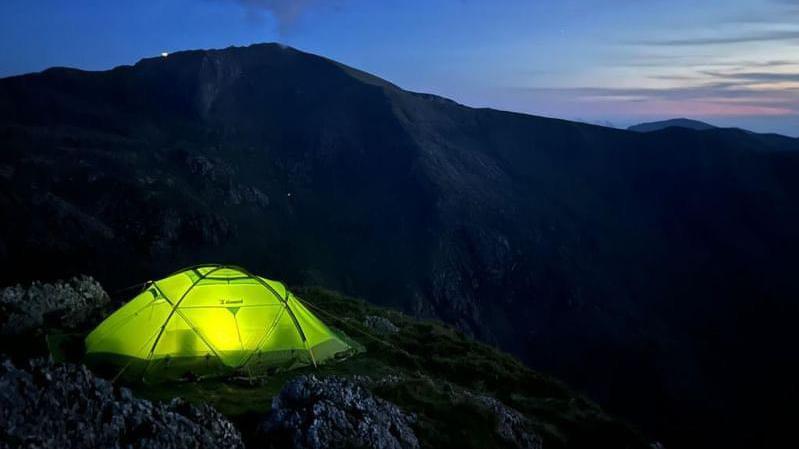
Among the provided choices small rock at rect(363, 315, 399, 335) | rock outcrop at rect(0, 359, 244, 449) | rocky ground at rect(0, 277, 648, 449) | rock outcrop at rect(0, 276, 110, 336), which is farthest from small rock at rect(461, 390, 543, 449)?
rock outcrop at rect(0, 276, 110, 336)

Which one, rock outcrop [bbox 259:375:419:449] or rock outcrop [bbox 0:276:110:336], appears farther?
rock outcrop [bbox 0:276:110:336]

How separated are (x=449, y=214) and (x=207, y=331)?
6844cm

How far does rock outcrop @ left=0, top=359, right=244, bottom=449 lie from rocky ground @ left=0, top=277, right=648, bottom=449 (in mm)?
18

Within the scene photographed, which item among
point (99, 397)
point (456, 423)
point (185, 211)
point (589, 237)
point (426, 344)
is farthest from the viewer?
point (589, 237)

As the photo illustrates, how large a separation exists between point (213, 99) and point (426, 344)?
95523mm

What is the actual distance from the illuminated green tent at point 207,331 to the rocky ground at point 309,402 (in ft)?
1.90

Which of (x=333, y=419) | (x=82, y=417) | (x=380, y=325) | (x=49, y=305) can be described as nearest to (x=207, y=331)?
(x=333, y=419)

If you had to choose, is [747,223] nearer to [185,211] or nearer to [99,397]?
[185,211]

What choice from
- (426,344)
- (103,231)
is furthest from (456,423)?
(103,231)

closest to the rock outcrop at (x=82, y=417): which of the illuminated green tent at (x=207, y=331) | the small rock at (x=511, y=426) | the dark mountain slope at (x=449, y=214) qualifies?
the illuminated green tent at (x=207, y=331)

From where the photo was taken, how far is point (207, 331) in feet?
51.9

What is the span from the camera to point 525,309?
7988 cm

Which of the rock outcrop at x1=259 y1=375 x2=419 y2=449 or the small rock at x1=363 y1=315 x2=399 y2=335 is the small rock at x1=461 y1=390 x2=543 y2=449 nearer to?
the rock outcrop at x1=259 y1=375 x2=419 y2=449

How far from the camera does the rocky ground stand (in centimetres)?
836
